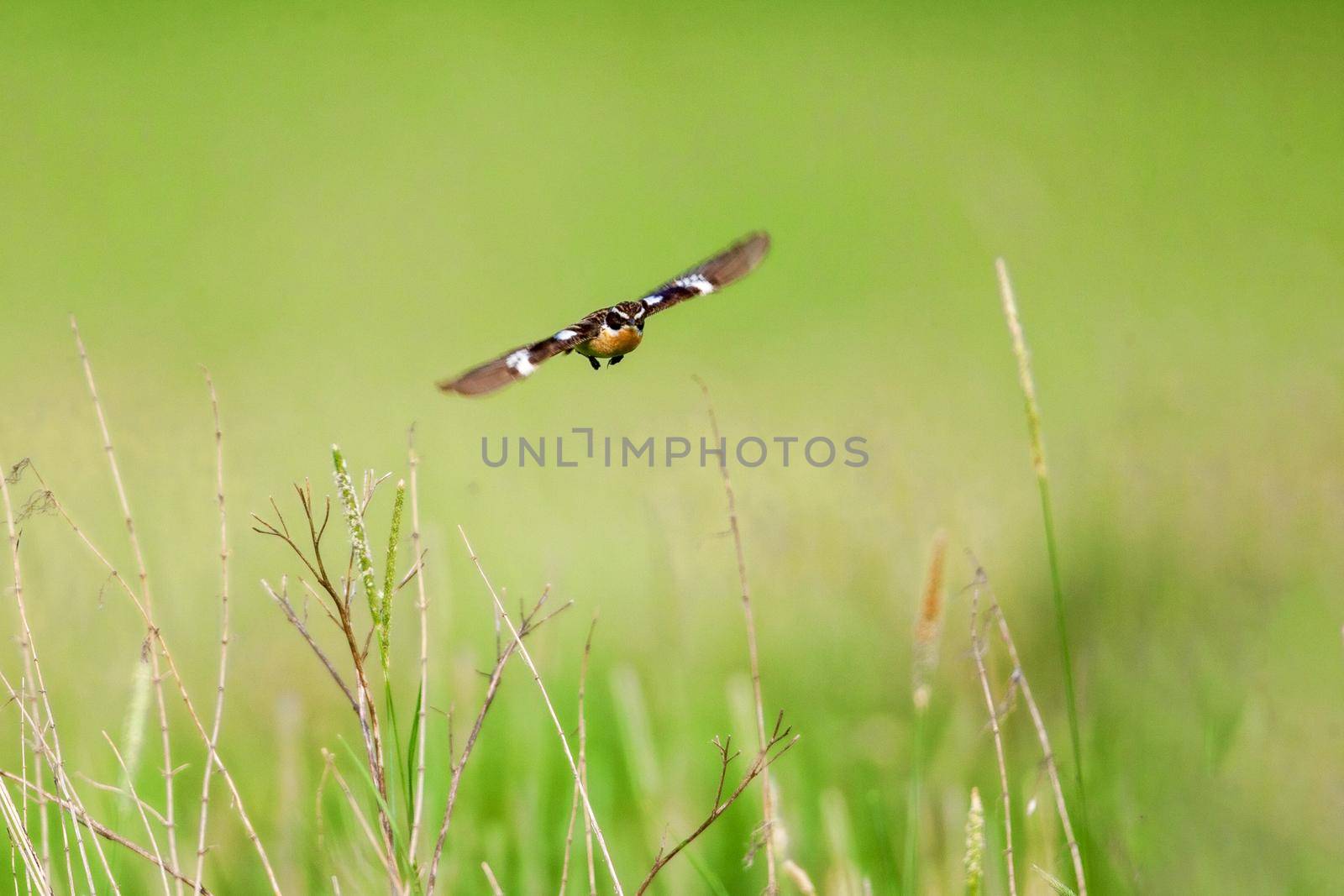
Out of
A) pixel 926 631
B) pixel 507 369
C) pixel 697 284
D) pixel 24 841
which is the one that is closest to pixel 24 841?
pixel 24 841

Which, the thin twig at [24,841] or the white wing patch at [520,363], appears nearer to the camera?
the white wing patch at [520,363]

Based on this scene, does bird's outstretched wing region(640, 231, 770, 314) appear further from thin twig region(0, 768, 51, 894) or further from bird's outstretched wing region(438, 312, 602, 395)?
thin twig region(0, 768, 51, 894)

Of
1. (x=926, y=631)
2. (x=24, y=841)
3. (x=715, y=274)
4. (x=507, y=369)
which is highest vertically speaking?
(x=715, y=274)

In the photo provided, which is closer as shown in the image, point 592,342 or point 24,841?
point 592,342

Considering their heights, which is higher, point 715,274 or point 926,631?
point 715,274

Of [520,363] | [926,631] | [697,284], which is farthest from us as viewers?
[926,631]

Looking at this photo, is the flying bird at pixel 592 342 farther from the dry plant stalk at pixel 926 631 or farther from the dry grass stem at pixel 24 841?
the dry grass stem at pixel 24 841

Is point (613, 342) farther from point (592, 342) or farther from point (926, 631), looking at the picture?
point (926, 631)

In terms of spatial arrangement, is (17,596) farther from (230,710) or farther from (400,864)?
(230,710)

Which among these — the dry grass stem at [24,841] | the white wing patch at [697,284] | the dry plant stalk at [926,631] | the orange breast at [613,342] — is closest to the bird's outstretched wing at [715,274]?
the white wing patch at [697,284]

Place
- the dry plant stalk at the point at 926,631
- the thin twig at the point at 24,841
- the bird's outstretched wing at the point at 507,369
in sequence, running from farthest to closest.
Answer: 1. the dry plant stalk at the point at 926,631
2. the thin twig at the point at 24,841
3. the bird's outstretched wing at the point at 507,369
